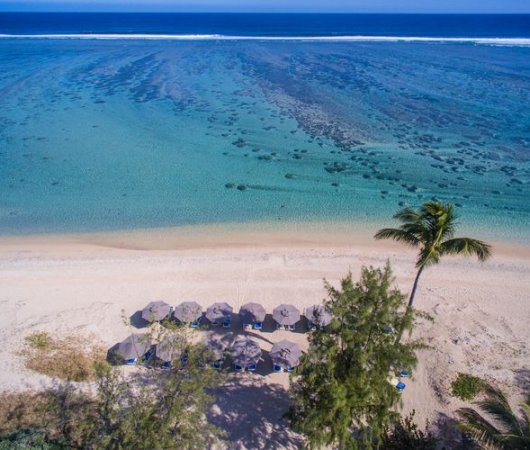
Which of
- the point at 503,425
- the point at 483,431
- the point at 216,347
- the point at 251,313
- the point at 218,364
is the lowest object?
the point at 218,364

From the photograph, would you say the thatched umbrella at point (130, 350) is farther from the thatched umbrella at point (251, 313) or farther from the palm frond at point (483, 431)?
the palm frond at point (483, 431)

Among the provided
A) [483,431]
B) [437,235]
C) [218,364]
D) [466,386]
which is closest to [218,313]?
[218,364]

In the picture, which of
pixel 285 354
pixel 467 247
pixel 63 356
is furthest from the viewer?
pixel 63 356

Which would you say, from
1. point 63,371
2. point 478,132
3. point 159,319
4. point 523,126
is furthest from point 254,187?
point 523,126

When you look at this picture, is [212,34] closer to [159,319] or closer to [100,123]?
[100,123]

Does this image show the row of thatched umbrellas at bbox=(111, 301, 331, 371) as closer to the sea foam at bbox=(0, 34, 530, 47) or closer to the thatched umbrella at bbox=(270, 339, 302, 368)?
the thatched umbrella at bbox=(270, 339, 302, 368)

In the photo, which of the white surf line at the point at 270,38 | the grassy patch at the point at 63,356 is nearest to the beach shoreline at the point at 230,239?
the grassy patch at the point at 63,356

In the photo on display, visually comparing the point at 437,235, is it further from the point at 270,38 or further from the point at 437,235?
the point at 270,38

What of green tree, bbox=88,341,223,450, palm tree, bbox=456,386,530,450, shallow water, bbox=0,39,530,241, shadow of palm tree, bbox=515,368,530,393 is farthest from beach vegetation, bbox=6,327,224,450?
shallow water, bbox=0,39,530,241
